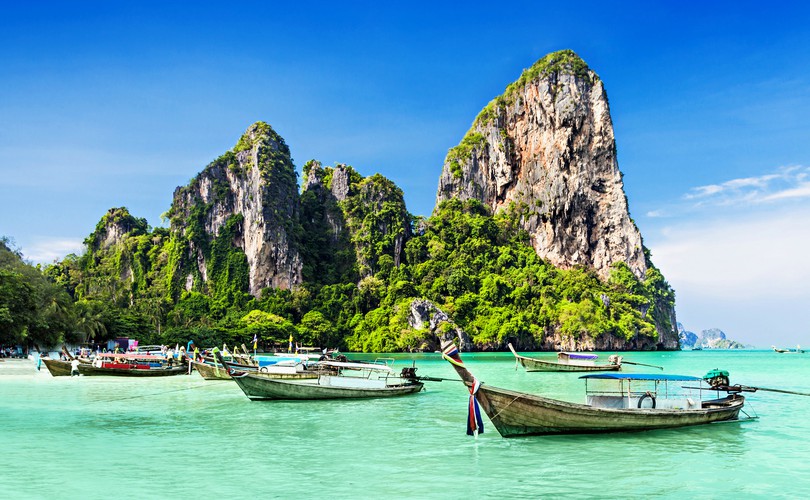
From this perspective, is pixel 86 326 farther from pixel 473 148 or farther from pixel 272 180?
pixel 473 148

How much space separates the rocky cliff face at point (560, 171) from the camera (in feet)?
376

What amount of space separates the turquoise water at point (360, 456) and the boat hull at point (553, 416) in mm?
295

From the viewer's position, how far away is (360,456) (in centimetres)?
1395

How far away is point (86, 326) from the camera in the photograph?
5800 cm

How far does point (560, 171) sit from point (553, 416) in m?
106

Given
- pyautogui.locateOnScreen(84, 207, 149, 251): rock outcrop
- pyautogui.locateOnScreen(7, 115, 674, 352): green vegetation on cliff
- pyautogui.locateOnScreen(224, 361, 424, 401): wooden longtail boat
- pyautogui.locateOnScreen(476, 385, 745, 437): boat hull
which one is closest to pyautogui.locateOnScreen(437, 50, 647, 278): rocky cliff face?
pyautogui.locateOnScreen(7, 115, 674, 352): green vegetation on cliff

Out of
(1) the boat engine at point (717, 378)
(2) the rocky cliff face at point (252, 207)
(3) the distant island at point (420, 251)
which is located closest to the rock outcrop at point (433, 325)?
(3) the distant island at point (420, 251)

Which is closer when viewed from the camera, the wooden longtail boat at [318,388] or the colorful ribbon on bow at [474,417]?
the colorful ribbon on bow at [474,417]

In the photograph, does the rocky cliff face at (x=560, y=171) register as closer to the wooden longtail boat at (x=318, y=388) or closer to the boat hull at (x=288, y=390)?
the wooden longtail boat at (x=318, y=388)

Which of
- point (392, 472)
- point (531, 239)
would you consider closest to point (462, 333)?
point (531, 239)

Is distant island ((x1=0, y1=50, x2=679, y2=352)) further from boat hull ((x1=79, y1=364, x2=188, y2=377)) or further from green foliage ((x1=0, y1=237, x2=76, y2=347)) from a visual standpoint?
boat hull ((x1=79, y1=364, x2=188, y2=377))

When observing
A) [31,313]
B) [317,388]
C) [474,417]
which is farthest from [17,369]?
[474,417]

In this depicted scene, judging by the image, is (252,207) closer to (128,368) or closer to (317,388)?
(128,368)

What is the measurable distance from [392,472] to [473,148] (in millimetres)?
122928
